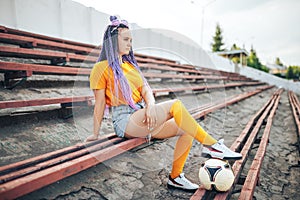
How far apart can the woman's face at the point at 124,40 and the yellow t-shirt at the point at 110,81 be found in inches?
4.2

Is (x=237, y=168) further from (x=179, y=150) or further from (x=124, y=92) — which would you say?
(x=124, y=92)

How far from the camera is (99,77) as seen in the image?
1525mm

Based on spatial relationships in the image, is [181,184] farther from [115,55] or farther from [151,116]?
[115,55]

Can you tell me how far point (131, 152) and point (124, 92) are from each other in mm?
609

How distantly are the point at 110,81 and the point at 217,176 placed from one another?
0.93 meters

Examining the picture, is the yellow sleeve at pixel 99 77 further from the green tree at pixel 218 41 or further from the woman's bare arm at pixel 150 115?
the green tree at pixel 218 41

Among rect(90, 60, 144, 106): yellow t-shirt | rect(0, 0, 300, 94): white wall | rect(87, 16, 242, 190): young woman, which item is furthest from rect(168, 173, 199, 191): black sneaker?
rect(0, 0, 300, 94): white wall

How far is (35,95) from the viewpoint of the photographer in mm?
2412

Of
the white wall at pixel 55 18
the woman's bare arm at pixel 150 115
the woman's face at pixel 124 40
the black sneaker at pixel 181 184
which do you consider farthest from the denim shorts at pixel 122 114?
the white wall at pixel 55 18

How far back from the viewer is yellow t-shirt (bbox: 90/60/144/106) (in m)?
1.53

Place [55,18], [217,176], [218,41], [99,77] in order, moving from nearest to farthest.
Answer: [217,176] < [99,77] < [55,18] < [218,41]

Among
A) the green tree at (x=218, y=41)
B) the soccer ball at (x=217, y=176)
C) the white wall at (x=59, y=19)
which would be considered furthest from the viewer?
the green tree at (x=218, y=41)

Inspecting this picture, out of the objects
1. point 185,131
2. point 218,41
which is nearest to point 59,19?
point 185,131

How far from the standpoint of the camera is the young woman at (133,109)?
58.4 inches
